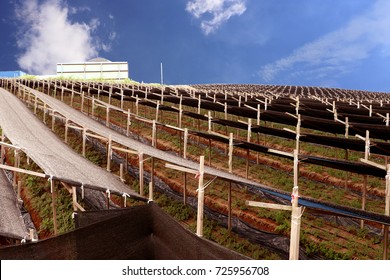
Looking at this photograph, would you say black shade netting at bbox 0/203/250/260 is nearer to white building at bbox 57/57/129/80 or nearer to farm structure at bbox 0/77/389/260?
farm structure at bbox 0/77/389/260

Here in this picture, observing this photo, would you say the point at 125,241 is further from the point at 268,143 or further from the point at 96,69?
the point at 96,69

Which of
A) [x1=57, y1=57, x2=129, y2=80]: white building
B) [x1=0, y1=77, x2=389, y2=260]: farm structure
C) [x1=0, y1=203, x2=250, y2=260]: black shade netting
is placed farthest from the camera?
[x1=57, y1=57, x2=129, y2=80]: white building

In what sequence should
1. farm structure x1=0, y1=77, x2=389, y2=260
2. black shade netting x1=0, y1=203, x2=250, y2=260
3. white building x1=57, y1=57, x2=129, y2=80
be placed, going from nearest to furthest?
black shade netting x1=0, y1=203, x2=250, y2=260
farm structure x1=0, y1=77, x2=389, y2=260
white building x1=57, y1=57, x2=129, y2=80

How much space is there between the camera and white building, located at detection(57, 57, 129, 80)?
61062 mm

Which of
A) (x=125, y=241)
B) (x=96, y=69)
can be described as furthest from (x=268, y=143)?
(x=96, y=69)

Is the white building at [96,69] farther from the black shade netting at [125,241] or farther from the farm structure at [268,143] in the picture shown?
the black shade netting at [125,241]

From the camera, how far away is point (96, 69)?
61688 mm

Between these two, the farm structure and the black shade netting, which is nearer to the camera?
the black shade netting

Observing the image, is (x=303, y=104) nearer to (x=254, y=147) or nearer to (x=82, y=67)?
(x=254, y=147)

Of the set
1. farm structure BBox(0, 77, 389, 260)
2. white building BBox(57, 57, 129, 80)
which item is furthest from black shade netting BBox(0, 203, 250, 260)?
white building BBox(57, 57, 129, 80)

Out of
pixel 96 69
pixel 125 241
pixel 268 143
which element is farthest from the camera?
pixel 96 69

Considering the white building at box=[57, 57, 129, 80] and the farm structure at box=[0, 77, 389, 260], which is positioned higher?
the white building at box=[57, 57, 129, 80]
